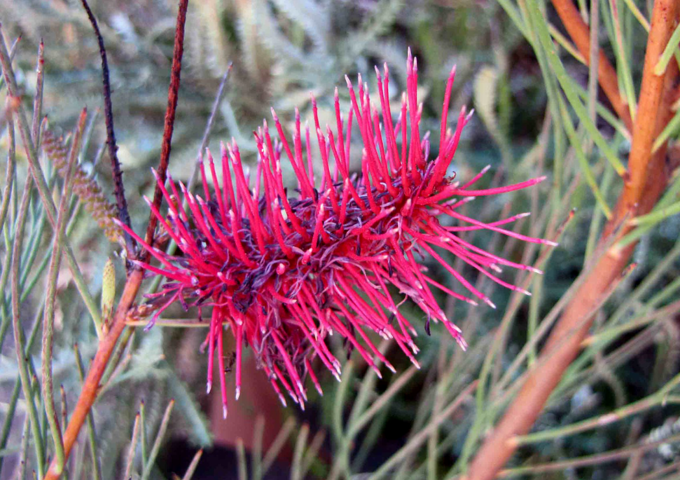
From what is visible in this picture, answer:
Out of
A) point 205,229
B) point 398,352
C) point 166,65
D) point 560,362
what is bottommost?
point 398,352

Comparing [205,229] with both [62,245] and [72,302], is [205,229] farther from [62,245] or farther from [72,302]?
[72,302]

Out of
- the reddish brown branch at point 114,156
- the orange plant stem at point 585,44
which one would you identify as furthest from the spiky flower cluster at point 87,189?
the orange plant stem at point 585,44

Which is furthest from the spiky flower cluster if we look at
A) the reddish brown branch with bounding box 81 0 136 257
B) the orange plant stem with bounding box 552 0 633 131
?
the orange plant stem with bounding box 552 0 633 131

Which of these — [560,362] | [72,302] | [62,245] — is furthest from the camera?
[72,302]

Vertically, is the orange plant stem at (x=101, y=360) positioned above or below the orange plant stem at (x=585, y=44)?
below

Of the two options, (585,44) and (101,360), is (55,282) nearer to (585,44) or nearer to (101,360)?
(101,360)

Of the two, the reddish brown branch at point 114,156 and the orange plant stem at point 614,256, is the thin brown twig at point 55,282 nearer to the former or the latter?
the reddish brown branch at point 114,156

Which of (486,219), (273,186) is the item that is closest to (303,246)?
(273,186)
